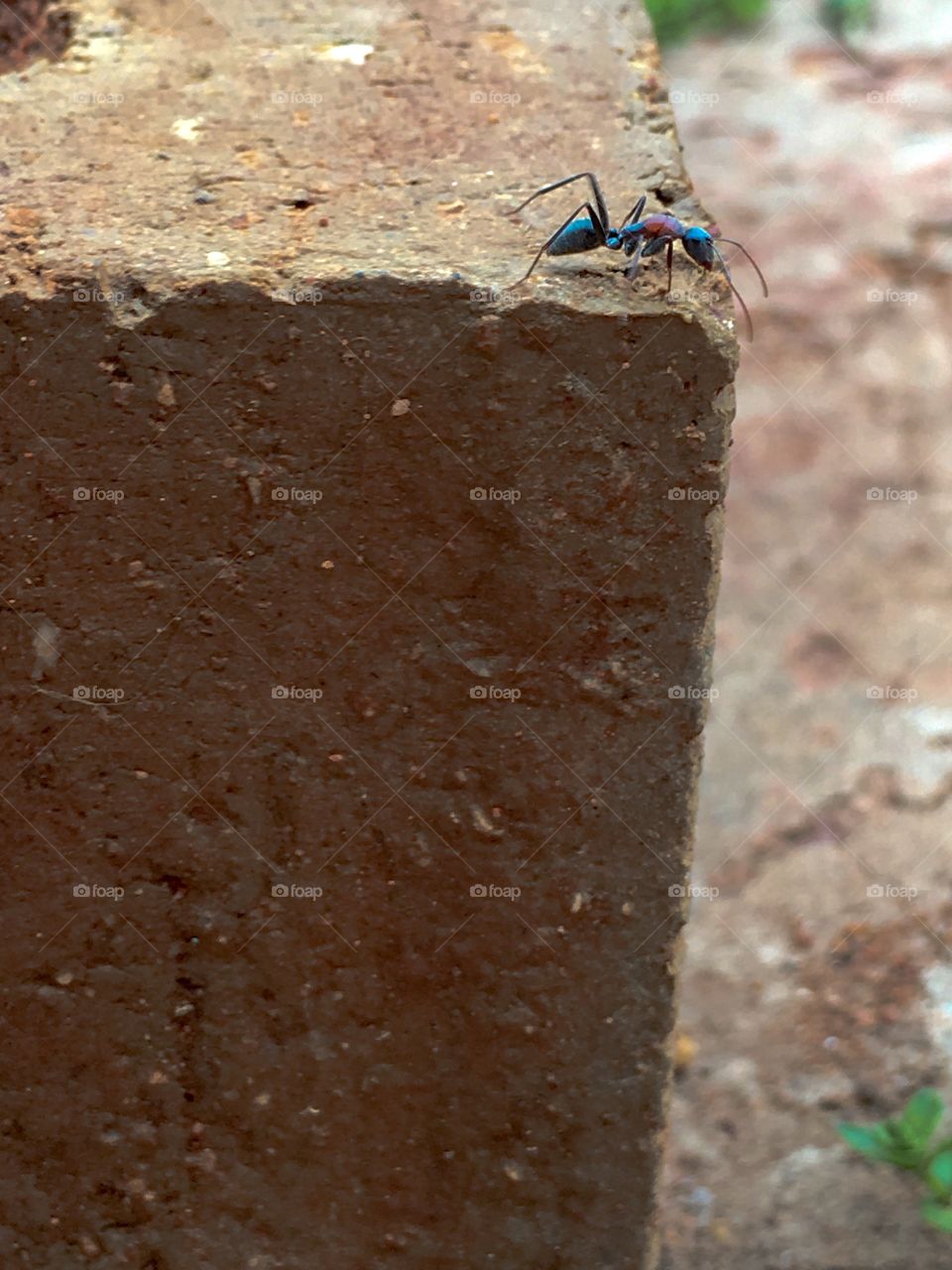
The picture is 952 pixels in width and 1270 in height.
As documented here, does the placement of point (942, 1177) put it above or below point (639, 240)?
below

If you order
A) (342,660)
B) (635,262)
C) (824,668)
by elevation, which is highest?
(635,262)

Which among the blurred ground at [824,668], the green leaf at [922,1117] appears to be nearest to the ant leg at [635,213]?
the green leaf at [922,1117]

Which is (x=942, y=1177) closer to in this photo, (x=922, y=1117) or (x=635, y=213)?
→ (x=922, y=1117)

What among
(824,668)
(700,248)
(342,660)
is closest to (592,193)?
(700,248)

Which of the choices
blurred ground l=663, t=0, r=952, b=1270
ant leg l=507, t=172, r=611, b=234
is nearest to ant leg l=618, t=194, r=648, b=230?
ant leg l=507, t=172, r=611, b=234

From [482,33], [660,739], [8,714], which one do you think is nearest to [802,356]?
[482,33]

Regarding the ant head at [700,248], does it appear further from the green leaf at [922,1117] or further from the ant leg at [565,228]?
the green leaf at [922,1117]
